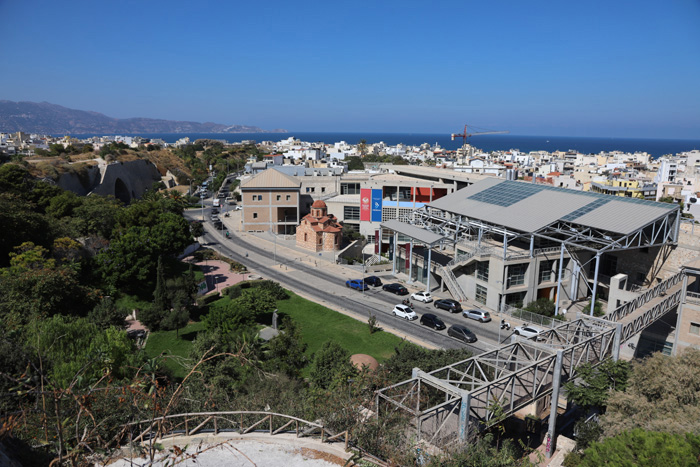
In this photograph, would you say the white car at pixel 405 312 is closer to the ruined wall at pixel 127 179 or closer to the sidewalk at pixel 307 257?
A: the sidewalk at pixel 307 257

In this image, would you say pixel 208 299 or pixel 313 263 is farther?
pixel 313 263

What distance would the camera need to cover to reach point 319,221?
60.2 metres

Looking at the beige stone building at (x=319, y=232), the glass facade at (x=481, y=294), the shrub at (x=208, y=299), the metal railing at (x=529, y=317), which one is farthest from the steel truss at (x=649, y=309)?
the beige stone building at (x=319, y=232)

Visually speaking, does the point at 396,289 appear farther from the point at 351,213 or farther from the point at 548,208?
the point at 351,213

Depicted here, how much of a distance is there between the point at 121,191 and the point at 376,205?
204 feet

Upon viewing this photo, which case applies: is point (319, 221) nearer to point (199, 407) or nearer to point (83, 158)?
point (199, 407)

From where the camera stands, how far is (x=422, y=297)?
42500mm

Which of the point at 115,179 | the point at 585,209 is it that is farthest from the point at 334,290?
the point at 115,179

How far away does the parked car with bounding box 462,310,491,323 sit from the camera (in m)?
38.0

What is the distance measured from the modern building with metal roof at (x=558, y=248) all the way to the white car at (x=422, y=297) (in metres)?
1.87

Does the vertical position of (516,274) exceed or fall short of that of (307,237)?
it exceeds it

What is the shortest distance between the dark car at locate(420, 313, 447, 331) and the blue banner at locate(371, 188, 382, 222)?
27.4 meters

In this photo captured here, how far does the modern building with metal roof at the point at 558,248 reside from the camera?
3806 centimetres

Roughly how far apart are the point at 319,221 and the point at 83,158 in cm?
6473
